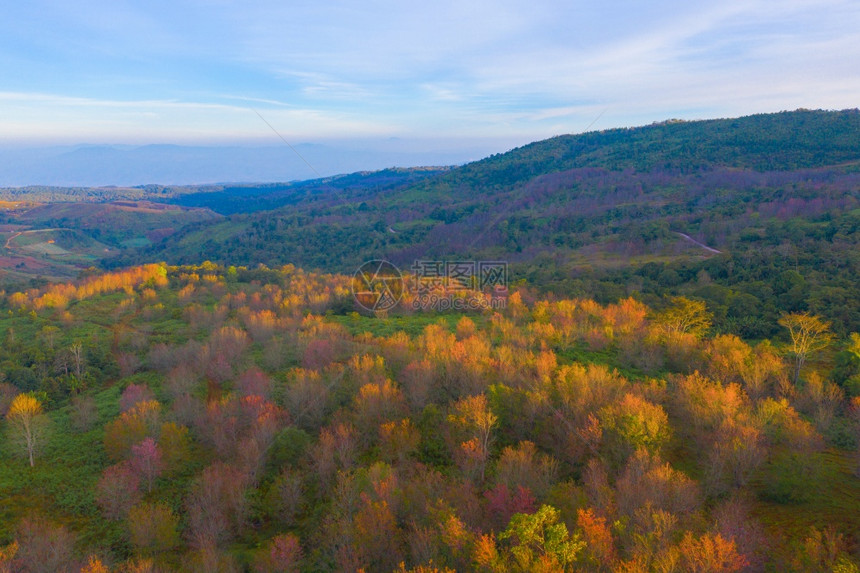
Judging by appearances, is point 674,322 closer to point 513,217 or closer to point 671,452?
point 671,452

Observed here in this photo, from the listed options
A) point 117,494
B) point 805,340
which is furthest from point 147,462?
point 805,340

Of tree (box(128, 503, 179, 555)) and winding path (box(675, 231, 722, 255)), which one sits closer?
tree (box(128, 503, 179, 555))

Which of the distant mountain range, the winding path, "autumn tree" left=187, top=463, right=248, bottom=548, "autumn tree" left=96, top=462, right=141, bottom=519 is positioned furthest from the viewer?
the winding path

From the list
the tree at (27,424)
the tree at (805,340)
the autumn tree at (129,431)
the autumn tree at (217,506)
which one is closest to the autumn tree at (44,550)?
the autumn tree at (217,506)

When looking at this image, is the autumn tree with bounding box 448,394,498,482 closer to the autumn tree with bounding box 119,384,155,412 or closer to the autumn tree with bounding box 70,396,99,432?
the autumn tree with bounding box 119,384,155,412

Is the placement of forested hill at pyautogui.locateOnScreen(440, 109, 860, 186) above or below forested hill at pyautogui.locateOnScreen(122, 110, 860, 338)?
above

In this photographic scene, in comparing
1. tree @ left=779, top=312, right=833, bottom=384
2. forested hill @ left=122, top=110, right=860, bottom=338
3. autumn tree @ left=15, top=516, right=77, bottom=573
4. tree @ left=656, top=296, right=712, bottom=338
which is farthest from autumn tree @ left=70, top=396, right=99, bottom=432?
forested hill @ left=122, top=110, right=860, bottom=338
